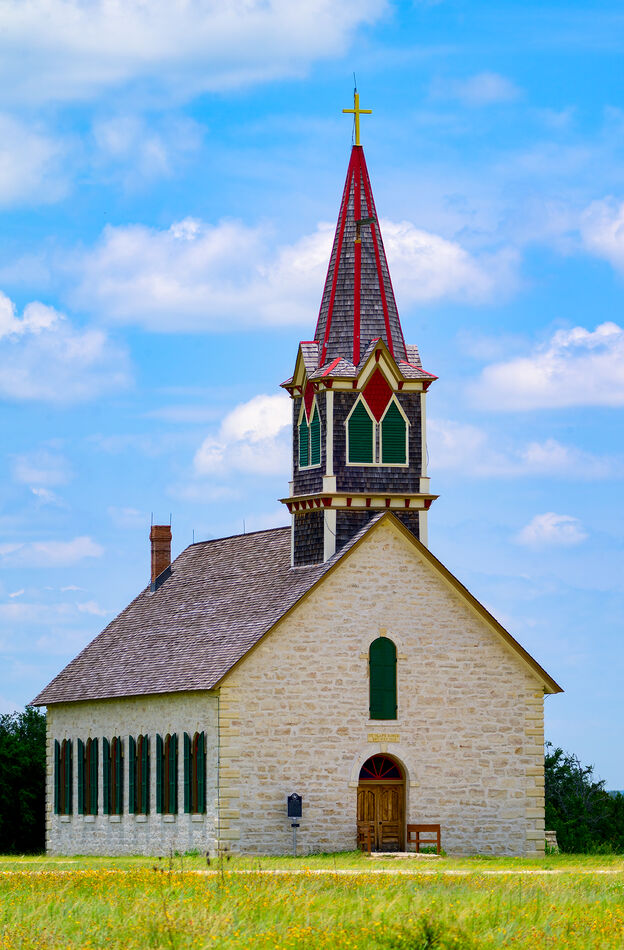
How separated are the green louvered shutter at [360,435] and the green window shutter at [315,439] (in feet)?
A: 3.05

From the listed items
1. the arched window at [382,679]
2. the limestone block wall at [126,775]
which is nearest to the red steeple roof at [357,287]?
the arched window at [382,679]

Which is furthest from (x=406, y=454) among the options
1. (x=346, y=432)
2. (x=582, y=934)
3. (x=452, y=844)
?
(x=582, y=934)

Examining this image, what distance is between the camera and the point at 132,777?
165 ft

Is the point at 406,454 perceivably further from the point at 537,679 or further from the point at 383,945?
the point at 383,945

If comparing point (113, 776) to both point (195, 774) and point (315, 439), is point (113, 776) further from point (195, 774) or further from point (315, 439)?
point (315, 439)

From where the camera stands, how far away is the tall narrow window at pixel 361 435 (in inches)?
1909

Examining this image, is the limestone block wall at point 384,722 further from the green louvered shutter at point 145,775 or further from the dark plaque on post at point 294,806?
the green louvered shutter at point 145,775

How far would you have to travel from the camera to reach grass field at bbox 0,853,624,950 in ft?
84.3

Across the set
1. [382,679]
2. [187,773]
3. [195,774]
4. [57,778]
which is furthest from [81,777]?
[382,679]

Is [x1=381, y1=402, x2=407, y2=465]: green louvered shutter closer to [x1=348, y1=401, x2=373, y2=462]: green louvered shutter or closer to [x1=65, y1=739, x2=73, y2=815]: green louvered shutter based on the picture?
[x1=348, y1=401, x2=373, y2=462]: green louvered shutter

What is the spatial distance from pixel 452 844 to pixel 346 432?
11.0 m

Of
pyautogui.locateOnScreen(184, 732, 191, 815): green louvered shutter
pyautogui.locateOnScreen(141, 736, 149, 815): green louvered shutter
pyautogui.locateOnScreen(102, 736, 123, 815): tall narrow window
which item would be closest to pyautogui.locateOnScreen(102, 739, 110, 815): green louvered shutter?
pyautogui.locateOnScreen(102, 736, 123, 815): tall narrow window

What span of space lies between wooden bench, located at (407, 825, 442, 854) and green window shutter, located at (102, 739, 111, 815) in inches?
407

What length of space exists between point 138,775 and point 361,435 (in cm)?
1116
